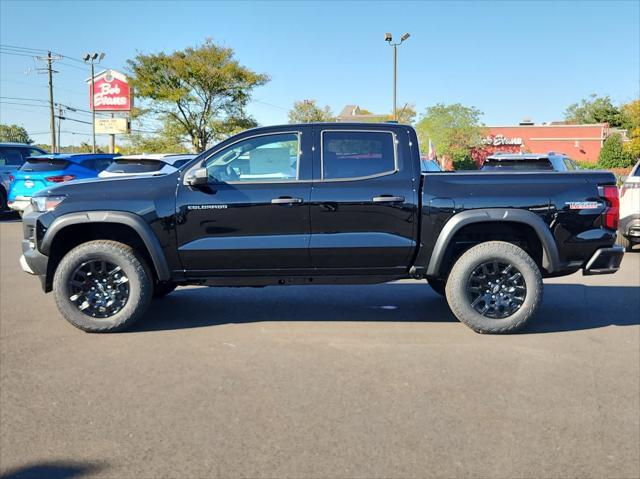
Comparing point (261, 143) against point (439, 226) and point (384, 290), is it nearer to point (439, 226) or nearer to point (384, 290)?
point (439, 226)

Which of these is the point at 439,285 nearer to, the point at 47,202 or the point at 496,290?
the point at 496,290

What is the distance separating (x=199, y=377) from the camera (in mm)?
4406

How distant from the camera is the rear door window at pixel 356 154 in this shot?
5.54 m

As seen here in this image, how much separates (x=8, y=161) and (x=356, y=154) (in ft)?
48.0

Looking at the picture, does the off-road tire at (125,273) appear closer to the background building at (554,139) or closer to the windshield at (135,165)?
the windshield at (135,165)

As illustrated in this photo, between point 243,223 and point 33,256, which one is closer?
point 243,223

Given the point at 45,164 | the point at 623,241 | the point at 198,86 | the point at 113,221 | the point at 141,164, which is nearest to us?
the point at 113,221

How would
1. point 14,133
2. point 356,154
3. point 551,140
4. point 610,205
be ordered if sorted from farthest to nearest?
point 14,133, point 551,140, point 356,154, point 610,205

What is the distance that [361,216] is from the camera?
5.40 metres

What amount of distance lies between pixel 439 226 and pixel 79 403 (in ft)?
11.0

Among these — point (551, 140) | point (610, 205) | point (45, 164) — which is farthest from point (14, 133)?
point (610, 205)

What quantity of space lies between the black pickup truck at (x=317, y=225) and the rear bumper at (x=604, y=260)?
13 mm

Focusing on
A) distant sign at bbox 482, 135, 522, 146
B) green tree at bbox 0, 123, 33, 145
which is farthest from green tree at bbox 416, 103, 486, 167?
green tree at bbox 0, 123, 33, 145

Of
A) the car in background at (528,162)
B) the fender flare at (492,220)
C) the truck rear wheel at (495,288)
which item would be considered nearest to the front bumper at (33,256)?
the fender flare at (492,220)
